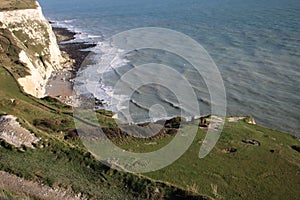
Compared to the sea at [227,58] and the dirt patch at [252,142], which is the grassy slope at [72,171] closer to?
the dirt patch at [252,142]

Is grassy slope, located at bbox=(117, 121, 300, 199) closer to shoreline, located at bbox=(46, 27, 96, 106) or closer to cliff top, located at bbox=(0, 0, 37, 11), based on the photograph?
shoreline, located at bbox=(46, 27, 96, 106)

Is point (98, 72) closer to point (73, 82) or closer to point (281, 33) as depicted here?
point (73, 82)

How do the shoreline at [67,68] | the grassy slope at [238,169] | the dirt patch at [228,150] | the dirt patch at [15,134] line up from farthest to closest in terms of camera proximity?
the shoreline at [67,68] < the dirt patch at [228,150] < the dirt patch at [15,134] < the grassy slope at [238,169]

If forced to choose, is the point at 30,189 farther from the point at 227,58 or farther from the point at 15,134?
the point at 227,58

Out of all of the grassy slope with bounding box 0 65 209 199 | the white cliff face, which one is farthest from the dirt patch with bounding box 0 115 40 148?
the white cliff face

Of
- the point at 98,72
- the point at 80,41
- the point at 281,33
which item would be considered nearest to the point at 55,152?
the point at 98,72

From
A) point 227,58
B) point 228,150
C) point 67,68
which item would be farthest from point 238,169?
point 67,68

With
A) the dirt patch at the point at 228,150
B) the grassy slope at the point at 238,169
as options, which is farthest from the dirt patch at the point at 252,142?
the dirt patch at the point at 228,150
